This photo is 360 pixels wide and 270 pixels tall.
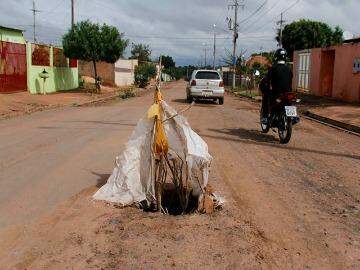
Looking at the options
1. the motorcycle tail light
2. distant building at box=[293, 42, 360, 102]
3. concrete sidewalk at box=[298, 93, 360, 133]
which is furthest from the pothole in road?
distant building at box=[293, 42, 360, 102]

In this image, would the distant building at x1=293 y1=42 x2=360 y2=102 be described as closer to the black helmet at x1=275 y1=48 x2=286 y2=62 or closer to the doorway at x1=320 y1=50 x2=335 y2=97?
the doorway at x1=320 y1=50 x2=335 y2=97

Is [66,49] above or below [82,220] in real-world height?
above

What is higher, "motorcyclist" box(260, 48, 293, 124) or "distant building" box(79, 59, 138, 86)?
"motorcyclist" box(260, 48, 293, 124)

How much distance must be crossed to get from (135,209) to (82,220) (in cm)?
68

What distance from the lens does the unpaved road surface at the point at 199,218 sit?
423cm

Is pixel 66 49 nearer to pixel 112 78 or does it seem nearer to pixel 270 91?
pixel 112 78

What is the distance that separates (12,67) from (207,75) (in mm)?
9913

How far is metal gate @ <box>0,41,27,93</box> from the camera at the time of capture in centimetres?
2423

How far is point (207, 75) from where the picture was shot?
956 inches

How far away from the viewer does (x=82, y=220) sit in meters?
5.18

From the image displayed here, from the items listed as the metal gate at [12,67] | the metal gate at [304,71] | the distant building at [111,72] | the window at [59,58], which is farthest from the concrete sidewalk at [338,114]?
the distant building at [111,72]

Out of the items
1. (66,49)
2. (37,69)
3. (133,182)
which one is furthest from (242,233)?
(66,49)

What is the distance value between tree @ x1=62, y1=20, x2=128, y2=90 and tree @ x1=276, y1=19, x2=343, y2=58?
110ft

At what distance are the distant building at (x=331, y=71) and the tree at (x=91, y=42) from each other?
1244cm
